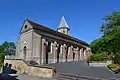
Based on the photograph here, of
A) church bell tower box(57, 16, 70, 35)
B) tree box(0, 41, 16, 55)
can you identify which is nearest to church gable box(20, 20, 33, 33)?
church bell tower box(57, 16, 70, 35)

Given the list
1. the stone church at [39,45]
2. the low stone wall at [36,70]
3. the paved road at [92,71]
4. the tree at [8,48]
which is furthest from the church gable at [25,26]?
the tree at [8,48]

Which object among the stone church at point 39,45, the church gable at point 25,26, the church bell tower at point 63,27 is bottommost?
the stone church at point 39,45

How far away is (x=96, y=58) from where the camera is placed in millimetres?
34062

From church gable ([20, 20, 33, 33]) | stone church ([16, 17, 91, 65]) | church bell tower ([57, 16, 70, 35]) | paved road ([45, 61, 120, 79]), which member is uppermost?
church bell tower ([57, 16, 70, 35])

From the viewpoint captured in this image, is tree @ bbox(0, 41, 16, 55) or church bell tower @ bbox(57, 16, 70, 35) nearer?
church bell tower @ bbox(57, 16, 70, 35)

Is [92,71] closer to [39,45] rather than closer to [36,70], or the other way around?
[36,70]

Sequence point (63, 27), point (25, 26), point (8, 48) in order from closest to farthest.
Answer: point (25, 26) < point (63, 27) < point (8, 48)

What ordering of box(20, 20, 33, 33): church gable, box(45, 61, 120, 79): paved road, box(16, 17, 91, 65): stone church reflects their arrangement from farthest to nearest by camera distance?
box(20, 20, 33, 33): church gable, box(16, 17, 91, 65): stone church, box(45, 61, 120, 79): paved road

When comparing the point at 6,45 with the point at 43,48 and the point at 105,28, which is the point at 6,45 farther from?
the point at 105,28

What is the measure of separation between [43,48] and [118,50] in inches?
1088

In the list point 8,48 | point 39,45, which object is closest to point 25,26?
point 39,45

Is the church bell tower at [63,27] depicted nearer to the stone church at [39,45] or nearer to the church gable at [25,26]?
the stone church at [39,45]

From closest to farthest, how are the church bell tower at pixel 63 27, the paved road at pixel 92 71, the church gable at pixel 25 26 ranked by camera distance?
1. the paved road at pixel 92 71
2. the church gable at pixel 25 26
3. the church bell tower at pixel 63 27

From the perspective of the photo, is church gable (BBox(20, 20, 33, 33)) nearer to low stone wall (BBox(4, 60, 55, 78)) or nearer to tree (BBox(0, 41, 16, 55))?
low stone wall (BBox(4, 60, 55, 78))
